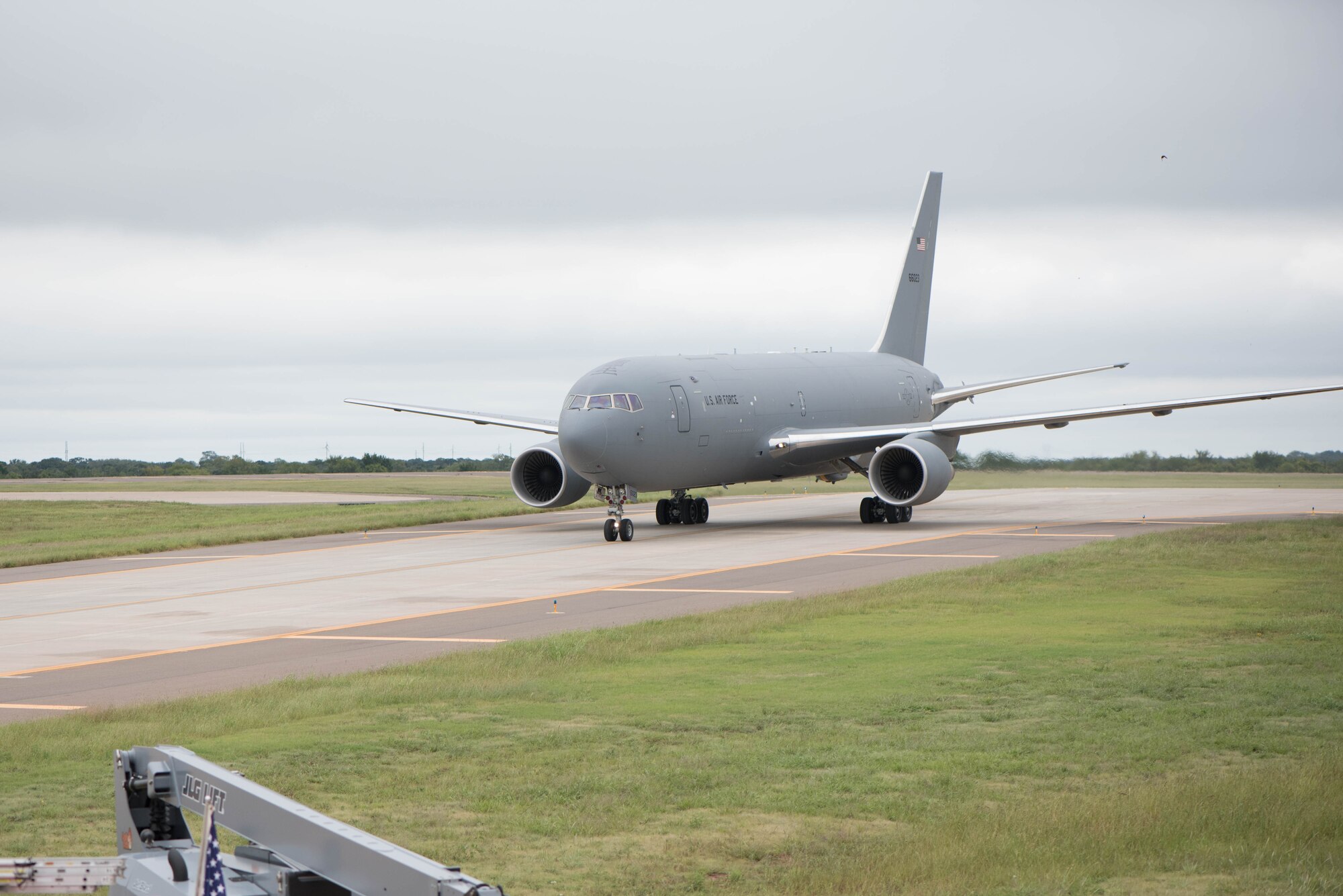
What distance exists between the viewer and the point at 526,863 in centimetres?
782

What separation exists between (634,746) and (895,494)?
26239mm

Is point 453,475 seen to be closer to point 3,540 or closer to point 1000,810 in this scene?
point 3,540

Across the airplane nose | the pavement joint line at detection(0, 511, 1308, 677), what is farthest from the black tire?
the pavement joint line at detection(0, 511, 1308, 677)

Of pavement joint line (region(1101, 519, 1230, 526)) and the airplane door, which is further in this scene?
the airplane door

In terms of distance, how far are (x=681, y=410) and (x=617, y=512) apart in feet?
9.87

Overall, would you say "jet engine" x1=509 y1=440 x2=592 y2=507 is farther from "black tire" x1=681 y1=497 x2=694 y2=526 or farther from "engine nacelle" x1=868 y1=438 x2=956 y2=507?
"engine nacelle" x1=868 y1=438 x2=956 y2=507

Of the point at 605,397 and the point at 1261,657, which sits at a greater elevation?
the point at 605,397

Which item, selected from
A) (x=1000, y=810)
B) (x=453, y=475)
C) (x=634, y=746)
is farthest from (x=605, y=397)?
(x=453, y=475)

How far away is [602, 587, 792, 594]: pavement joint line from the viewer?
22.5 meters

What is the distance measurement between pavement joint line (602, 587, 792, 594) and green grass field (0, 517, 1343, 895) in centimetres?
421

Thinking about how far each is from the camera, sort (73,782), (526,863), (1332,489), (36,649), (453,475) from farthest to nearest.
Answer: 1. (453,475)
2. (1332,489)
3. (36,649)
4. (73,782)
5. (526,863)

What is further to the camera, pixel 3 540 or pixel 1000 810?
pixel 3 540

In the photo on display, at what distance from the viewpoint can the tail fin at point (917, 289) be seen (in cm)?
4941

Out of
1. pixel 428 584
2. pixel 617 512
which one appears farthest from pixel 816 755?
pixel 617 512
